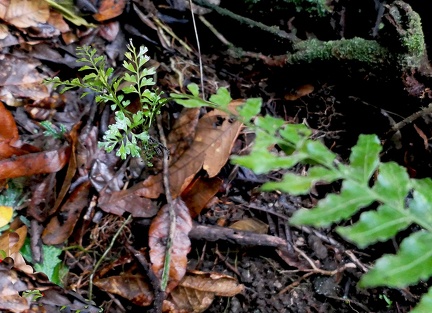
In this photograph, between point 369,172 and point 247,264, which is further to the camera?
point 247,264

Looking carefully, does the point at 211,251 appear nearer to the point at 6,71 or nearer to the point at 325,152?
the point at 325,152

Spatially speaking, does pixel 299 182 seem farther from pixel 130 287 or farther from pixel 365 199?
pixel 130 287

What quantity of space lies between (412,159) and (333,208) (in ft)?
5.25

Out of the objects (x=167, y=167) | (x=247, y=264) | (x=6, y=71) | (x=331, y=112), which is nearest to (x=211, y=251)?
(x=247, y=264)

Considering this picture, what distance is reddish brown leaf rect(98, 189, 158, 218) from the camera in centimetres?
229

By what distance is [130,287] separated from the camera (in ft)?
6.97

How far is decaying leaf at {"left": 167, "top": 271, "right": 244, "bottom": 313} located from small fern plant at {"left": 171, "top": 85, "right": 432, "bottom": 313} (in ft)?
3.36

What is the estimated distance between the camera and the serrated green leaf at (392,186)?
1.20 metres

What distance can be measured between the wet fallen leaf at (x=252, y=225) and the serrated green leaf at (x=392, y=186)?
1.11 meters

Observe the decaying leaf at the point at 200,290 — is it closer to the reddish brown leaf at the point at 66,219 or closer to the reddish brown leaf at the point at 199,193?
the reddish brown leaf at the point at 199,193

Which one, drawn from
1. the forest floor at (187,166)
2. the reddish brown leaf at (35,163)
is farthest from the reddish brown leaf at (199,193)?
the reddish brown leaf at (35,163)

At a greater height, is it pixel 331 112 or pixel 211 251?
pixel 331 112

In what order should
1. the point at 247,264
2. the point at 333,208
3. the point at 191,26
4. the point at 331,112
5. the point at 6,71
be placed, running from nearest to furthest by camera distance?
the point at 333,208
the point at 247,264
the point at 6,71
the point at 331,112
the point at 191,26

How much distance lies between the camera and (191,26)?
9.62 feet
